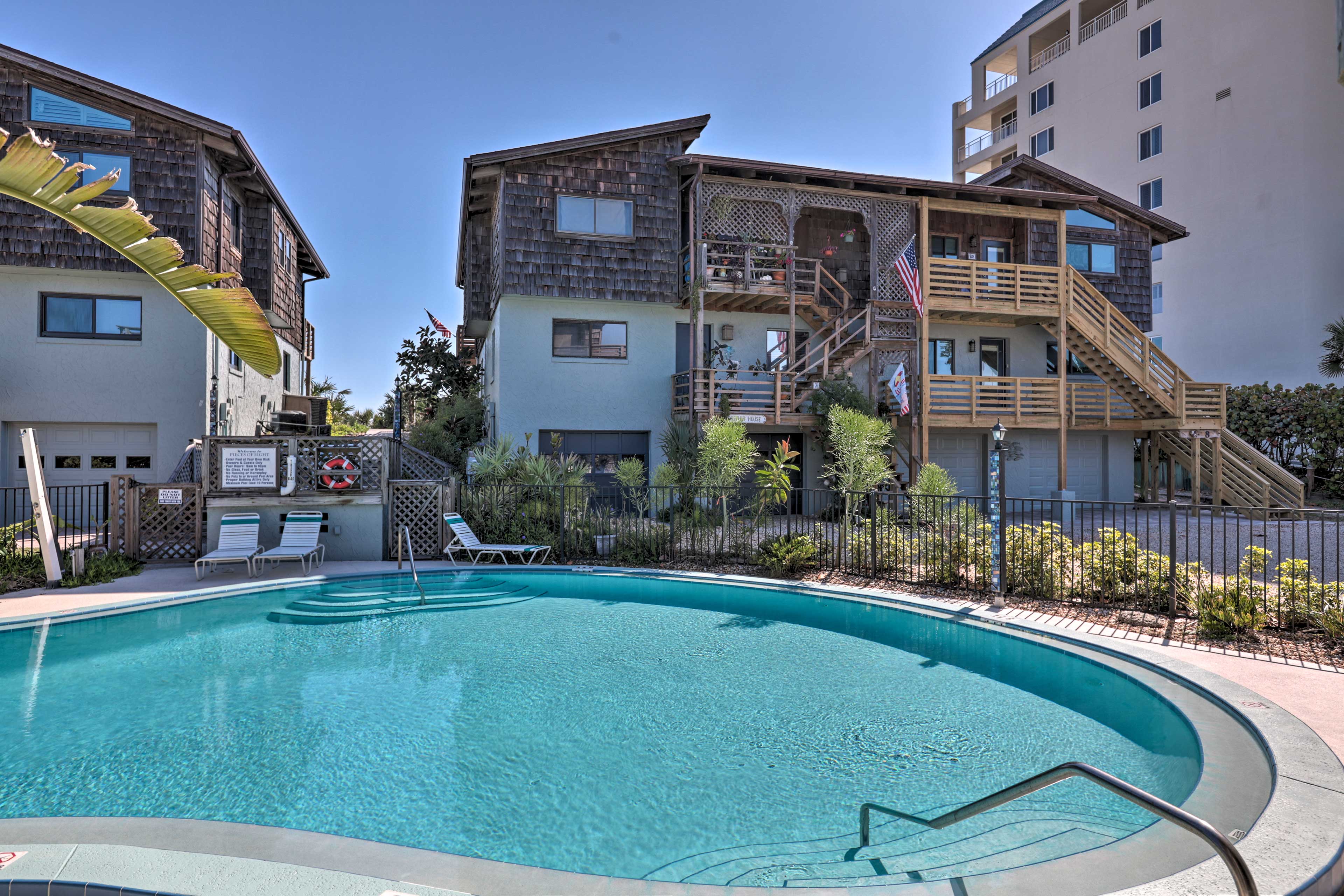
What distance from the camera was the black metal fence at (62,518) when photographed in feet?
36.8

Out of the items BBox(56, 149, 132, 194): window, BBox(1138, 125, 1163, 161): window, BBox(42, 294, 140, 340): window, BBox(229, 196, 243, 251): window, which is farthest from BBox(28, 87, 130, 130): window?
BBox(1138, 125, 1163, 161): window

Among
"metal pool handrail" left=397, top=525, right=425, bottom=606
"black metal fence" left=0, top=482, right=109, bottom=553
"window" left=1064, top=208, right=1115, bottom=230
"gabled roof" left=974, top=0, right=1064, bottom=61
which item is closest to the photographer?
"metal pool handrail" left=397, top=525, right=425, bottom=606

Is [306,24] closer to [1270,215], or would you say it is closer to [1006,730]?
[1006,730]

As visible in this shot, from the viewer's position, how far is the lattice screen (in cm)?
1313

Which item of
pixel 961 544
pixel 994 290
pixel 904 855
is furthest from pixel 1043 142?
pixel 904 855

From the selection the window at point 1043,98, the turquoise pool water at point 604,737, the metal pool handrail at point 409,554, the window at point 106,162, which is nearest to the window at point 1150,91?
the window at point 1043,98

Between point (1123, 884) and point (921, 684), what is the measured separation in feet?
11.2

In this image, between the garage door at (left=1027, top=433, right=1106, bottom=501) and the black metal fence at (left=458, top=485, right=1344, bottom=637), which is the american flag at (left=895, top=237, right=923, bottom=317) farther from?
the garage door at (left=1027, top=433, right=1106, bottom=501)

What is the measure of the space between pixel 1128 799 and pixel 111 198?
1884 centimetres

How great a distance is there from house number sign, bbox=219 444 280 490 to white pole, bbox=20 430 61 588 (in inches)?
95.7

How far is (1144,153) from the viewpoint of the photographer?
1139 inches

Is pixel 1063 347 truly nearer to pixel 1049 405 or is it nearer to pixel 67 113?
pixel 1049 405

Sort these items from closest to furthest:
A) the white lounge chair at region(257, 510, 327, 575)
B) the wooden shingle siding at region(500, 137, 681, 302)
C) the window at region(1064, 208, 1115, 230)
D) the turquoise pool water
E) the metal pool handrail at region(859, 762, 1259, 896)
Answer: the metal pool handrail at region(859, 762, 1259, 896)
the turquoise pool water
the white lounge chair at region(257, 510, 327, 575)
the wooden shingle siding at region(500, 137, 681, 302)
the window at region(1064, 208, 1115, 230)

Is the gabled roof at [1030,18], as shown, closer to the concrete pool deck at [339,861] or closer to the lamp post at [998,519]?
the lamp post at [998,519]
